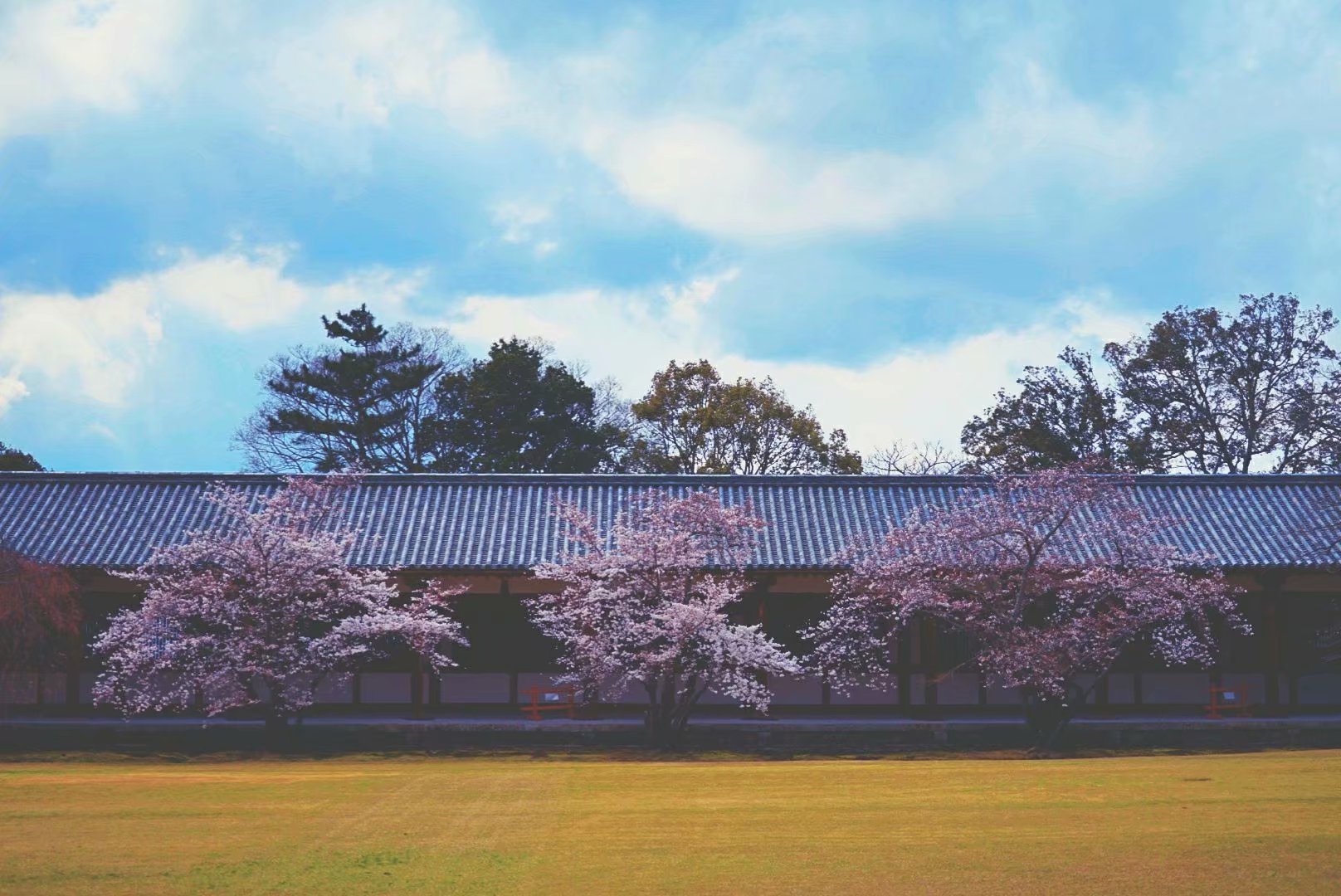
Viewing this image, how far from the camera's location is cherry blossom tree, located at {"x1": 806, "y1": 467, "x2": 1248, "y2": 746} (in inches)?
920

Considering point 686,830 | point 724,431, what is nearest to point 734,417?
point 724,431

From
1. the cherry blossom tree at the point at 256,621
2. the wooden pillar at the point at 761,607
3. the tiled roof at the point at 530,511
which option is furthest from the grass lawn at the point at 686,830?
the tiled roof at the point at 530,511

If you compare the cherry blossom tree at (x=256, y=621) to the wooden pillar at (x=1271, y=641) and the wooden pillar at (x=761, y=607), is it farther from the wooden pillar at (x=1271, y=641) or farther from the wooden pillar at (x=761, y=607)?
the wooden pillar at (x=1271, y=641)

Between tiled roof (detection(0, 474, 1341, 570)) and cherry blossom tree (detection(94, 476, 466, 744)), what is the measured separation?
1.81 metres

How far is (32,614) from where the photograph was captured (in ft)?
78.6

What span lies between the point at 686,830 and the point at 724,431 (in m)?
34.4

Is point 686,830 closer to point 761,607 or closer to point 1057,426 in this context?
point 761,607

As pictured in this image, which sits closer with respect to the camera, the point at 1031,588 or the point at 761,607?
the point at 1031,588

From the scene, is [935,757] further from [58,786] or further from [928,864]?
[58,786]

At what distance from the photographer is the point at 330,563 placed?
24.5m

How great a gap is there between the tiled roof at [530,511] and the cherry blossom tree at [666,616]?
156cm

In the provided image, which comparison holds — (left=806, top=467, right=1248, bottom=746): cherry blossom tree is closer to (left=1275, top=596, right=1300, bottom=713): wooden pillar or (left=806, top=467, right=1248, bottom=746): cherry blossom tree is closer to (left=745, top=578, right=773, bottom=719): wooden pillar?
(left=745, top=578, right=773, bottom=719): wooden pillar

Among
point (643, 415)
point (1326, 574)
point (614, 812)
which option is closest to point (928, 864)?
point (614, 812)

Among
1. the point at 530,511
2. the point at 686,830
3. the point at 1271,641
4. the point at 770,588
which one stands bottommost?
the point at 686,830
